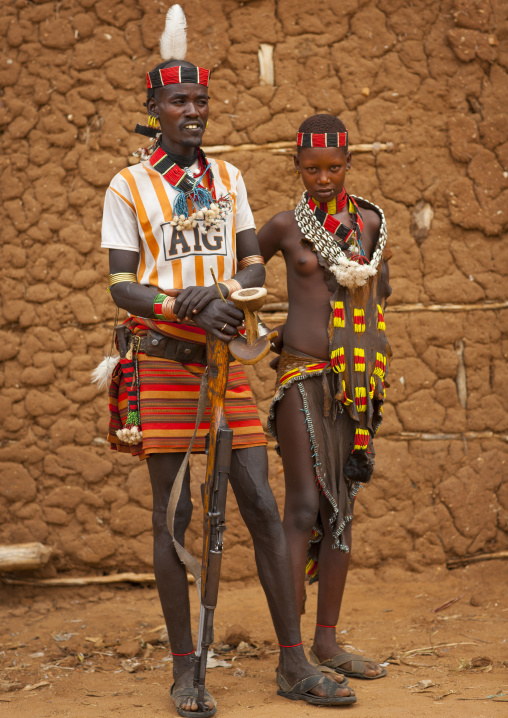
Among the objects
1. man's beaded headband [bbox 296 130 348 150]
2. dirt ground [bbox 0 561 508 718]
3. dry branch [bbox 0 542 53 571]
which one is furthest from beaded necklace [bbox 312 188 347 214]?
dry branch [bbox 0 542 53 571]

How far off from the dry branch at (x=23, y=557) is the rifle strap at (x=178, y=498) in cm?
208

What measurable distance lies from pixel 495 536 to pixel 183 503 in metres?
2.65

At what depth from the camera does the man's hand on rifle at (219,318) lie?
3066 mm

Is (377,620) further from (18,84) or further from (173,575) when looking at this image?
(18,84)

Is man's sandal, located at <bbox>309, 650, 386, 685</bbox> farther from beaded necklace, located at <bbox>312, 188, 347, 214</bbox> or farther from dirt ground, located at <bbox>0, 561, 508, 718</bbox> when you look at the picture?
beaded necklace, located at <bbox>312, 188, 347, 214</bbox>

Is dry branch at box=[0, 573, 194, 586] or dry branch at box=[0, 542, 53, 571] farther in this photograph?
dry branch at box=[0, 573, 194, 586]

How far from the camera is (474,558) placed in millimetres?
5180

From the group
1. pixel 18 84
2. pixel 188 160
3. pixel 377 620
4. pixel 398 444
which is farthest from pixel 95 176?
pixel 377 620

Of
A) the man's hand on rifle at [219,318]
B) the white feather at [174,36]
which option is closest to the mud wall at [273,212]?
the white feather at [174,36]

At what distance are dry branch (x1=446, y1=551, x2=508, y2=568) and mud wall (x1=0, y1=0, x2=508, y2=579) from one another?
6 centimetres

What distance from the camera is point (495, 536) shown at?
17.0ft

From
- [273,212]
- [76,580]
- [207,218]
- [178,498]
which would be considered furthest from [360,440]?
[76,580]

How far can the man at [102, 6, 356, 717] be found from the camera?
3.25 meters

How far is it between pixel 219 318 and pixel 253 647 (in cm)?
193
